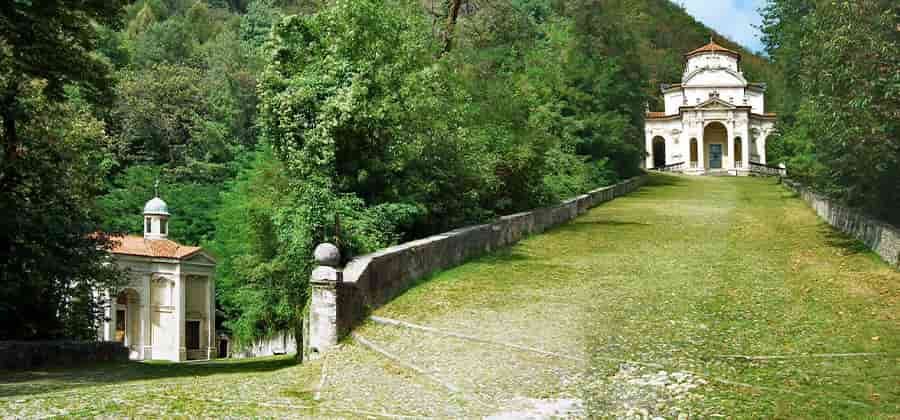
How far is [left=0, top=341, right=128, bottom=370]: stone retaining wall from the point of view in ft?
39.0

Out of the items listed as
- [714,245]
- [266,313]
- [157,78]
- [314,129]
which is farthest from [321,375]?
[157,78]

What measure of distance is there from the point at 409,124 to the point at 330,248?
749 cm

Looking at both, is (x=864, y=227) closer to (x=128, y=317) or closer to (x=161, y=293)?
(x=161, y=293)

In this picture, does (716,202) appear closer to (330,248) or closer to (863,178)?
(863,178)

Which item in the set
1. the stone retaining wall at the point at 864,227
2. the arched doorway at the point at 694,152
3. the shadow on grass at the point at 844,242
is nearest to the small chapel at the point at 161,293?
the stone retaining wall at the point at 864,227

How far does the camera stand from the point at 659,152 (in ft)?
300

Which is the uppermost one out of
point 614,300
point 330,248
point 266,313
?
point 330,248

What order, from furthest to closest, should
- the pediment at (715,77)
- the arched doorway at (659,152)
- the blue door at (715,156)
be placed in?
1. the arched doorway at (659,152)
2. the pediment at (715,77)
3. the blue door at (715,156)

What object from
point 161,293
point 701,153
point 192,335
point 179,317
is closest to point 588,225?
point 179,317

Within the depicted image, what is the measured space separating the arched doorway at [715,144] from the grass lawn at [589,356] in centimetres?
7002

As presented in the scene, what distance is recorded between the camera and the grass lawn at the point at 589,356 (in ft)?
25.9

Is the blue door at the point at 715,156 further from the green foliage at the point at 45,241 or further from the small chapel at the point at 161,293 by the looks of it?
the green foliage at the point at 45,241

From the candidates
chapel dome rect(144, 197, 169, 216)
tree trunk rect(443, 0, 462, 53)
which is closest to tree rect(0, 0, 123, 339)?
tree trunk rect(443, 0, 462, 53)

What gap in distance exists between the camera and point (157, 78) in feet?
203
